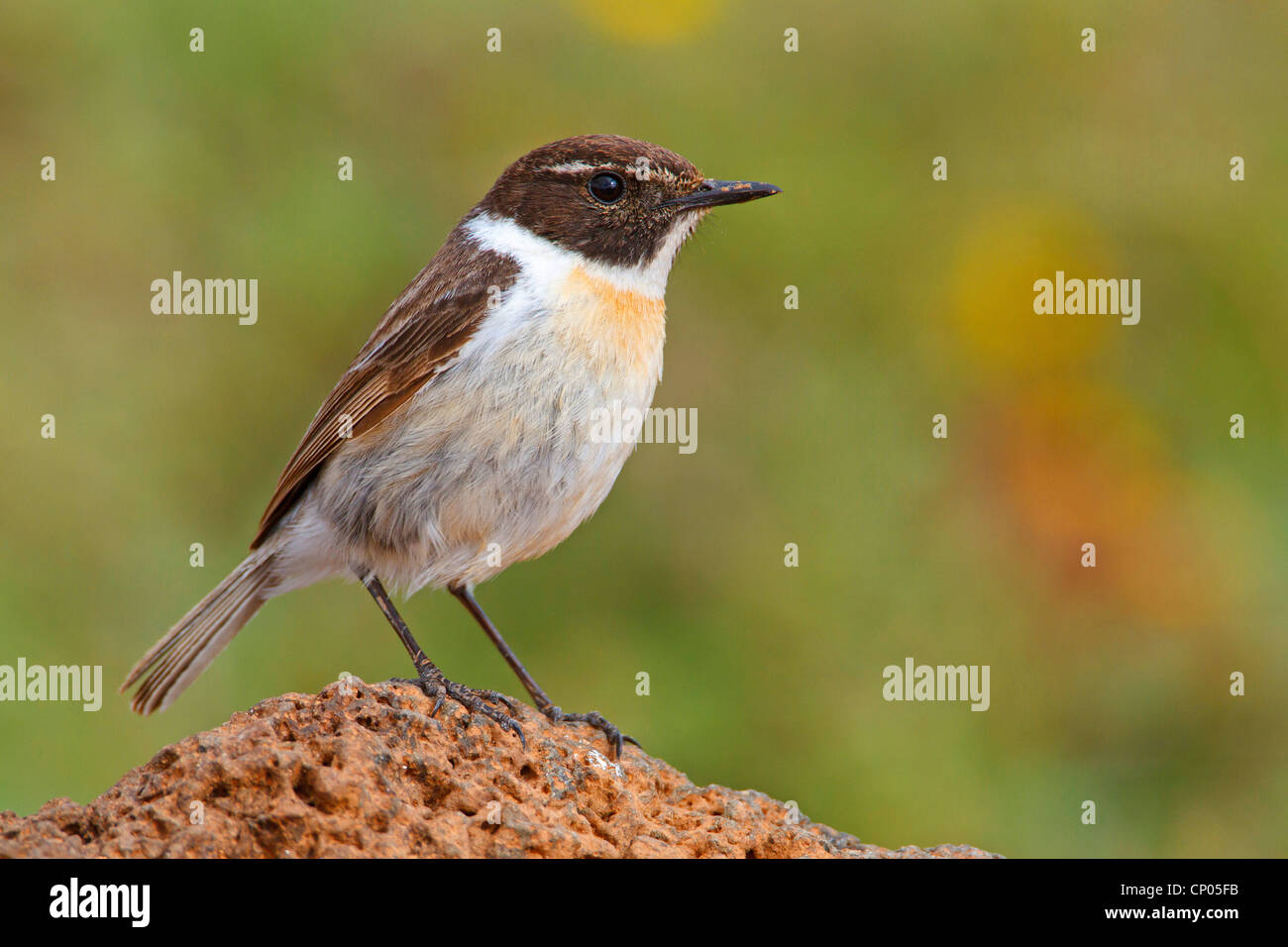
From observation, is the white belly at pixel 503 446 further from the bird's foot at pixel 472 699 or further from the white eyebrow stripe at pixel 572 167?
the bird's foot at pixel 472 699

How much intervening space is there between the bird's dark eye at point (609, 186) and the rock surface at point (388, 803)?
7.58ft

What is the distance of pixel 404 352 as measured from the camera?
571 centimetres

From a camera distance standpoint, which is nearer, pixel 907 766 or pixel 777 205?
pixel 907 766

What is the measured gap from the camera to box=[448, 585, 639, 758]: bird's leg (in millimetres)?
5156

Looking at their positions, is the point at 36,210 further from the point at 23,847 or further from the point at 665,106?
the point at 23,847

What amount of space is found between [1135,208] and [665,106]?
287 cm

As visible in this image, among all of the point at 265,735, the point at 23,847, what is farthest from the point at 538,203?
the point at 23,847

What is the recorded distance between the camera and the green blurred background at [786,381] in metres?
6.91


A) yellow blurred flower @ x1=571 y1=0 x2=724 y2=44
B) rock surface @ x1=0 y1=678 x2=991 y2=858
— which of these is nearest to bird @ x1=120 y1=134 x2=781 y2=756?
rock surface @ x1=0 y1=678 x2=991 y2=858

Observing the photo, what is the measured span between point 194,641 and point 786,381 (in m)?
3.53

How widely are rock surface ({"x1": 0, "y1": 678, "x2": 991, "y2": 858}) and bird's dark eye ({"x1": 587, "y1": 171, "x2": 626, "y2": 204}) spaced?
2311 millimetres

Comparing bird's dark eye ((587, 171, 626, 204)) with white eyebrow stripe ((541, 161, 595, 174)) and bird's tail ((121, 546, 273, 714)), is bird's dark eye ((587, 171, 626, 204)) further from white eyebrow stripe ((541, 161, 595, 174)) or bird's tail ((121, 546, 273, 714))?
bird's tail ((121, 546, 273, 714))

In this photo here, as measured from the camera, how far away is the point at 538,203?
5.98m

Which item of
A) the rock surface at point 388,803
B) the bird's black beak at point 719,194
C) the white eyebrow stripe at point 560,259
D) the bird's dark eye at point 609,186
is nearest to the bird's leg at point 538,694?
the rock surface at point 388,803
